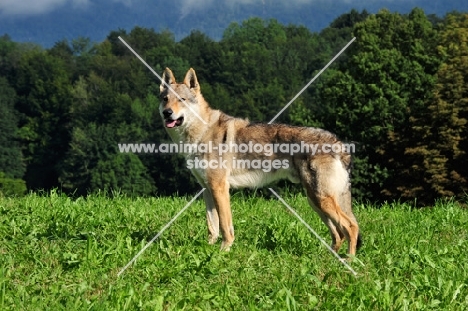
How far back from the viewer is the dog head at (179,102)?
10.1 m

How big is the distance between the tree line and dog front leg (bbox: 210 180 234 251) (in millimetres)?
7337

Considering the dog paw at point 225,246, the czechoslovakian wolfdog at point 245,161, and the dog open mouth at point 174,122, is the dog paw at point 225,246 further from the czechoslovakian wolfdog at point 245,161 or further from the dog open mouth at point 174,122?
the dog open mouth at point 174,122

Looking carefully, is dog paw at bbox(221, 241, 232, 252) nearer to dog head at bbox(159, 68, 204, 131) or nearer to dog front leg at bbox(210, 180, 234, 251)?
dog front leg at bbox(210, 180, 234, 251)

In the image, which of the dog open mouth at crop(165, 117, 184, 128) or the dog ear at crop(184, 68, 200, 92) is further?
the dog ear at crop(184, 68, 200, 92)

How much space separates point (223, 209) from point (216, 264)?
1.74 m

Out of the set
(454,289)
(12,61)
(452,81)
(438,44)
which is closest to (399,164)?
(452,81)

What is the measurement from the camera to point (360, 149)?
40344 millimetres

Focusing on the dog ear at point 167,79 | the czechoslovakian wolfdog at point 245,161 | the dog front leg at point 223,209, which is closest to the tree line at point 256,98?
the dog ear at point 167,79

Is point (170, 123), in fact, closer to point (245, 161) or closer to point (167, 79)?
point (167, 79)

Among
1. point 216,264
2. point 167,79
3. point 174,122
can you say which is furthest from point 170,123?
point 216,264

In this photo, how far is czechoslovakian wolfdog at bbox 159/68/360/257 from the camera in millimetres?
8984

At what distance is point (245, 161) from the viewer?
386 inches

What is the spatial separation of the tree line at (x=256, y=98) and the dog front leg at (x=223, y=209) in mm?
7337

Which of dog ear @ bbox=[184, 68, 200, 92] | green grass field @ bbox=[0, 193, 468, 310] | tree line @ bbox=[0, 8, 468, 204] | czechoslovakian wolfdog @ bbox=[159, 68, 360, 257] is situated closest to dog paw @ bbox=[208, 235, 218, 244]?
czechoslovakian wolfdog @ bbox=[159, 68, 360, 257]
